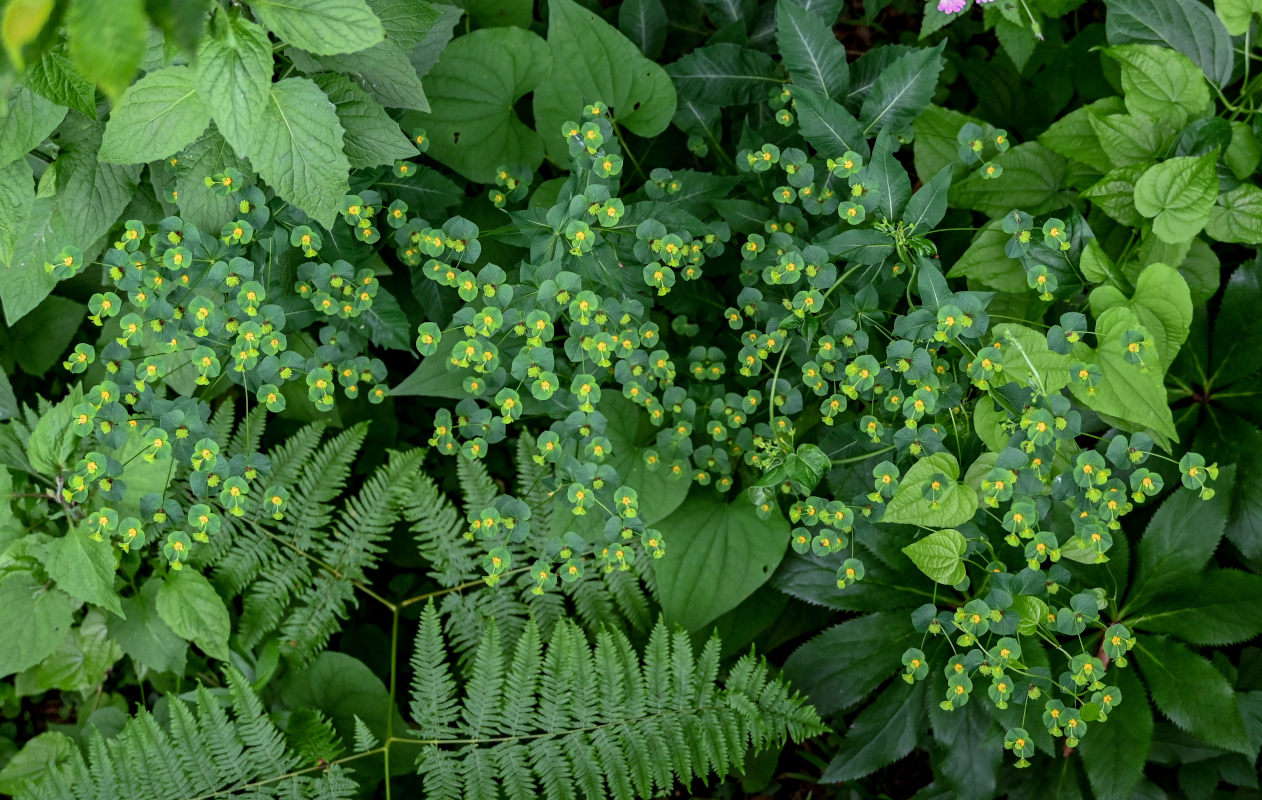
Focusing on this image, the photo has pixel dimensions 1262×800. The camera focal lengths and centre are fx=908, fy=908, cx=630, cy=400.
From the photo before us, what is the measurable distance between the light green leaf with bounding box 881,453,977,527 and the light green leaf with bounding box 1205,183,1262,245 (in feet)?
2.95

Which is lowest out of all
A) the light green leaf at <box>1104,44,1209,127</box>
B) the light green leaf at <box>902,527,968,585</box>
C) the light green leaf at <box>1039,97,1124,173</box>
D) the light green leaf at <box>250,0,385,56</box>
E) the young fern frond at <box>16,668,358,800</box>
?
the young fern frond at <box>16,668,358,800</box>

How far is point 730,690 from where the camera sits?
2232 mm

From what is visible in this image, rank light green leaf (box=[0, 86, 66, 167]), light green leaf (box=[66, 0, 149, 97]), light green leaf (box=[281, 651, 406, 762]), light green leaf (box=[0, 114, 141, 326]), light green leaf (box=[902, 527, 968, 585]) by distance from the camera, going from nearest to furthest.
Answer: light green leaf (box=[66, 0, 149, 97])
light green leaf (box=[0, 86, 66, 167])
light green leaf (box=[902, 527, 968, 585])
light green leaf (box=[0, 114, 141, 326])
light green leaf (box=[281, 651, 406, 762])

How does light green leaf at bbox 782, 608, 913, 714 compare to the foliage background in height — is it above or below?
below

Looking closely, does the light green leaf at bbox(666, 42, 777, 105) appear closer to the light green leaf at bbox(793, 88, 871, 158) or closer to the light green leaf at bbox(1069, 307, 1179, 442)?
the light green leaf at bbox(793, 88, 871, 158)

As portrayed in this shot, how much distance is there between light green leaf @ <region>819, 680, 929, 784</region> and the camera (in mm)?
2254

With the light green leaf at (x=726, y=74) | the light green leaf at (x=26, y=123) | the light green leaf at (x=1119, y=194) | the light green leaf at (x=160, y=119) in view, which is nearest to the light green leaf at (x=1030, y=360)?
the light green leaf at (x=1119, y=194)

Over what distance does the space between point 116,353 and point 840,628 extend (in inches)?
70.1

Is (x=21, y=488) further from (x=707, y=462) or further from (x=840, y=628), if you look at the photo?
(x=840, y=628)

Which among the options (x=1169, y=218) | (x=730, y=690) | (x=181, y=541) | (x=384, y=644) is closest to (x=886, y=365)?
(x=1169, y=218)

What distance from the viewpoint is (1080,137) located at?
7.02 ft

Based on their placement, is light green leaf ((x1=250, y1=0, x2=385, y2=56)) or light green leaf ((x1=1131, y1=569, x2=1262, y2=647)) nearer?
light green leaf ((x1=250, y1=0, x2=385, y2=56))

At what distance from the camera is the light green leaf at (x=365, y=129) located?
5.76 feet

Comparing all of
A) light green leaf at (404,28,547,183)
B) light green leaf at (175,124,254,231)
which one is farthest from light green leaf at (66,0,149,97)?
light green leaf at (404,28,547,183)
